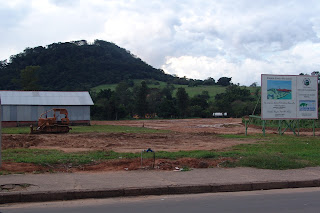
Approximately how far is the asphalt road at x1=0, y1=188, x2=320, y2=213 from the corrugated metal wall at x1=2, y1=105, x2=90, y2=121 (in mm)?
41362

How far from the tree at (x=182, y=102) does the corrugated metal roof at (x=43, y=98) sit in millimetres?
36373

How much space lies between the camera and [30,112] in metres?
47.2

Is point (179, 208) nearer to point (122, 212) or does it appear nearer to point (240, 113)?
point (122, 212)

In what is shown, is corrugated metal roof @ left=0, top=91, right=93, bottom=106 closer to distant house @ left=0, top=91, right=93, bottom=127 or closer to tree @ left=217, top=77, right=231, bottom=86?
distant house @ left=0, top=91, right=93, bottom=127

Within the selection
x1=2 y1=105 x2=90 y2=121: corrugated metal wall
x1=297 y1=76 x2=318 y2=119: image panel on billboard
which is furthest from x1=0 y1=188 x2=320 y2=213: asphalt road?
x1=2 y1=105 x2=90 y2=121: corrugated metal wall

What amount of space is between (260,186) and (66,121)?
28.0m

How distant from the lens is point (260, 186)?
9820 millimetres

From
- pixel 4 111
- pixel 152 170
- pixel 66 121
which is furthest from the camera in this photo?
pixel 4 111

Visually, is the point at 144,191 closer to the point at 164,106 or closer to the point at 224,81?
the point at 164,106

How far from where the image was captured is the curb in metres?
8.35

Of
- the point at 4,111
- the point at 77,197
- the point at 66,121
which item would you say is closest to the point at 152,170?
the point at 77,197

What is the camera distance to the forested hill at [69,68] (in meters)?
121

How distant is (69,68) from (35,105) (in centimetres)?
8885

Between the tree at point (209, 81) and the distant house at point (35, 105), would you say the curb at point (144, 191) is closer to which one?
the distant house at point (35, 105)
